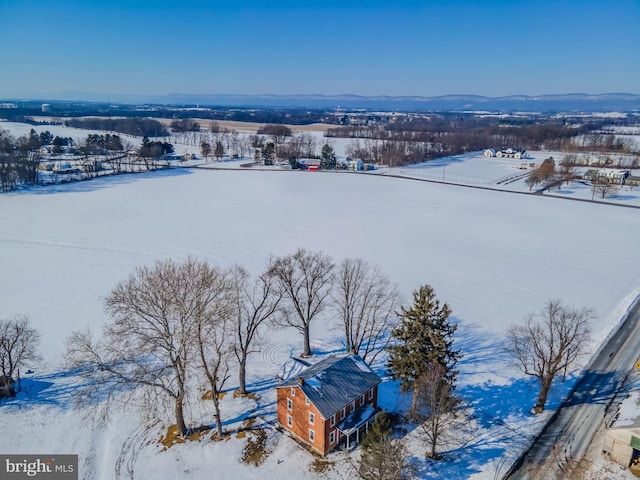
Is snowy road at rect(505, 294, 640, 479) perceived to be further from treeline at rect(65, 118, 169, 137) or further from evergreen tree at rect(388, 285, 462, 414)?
treeline at rect(65, 118, 169, 137)

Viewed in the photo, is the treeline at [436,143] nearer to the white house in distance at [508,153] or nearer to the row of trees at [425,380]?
the white house in distance at [508,153]

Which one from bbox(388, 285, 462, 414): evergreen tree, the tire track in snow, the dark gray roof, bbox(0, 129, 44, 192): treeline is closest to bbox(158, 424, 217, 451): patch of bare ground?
the tire track in snow

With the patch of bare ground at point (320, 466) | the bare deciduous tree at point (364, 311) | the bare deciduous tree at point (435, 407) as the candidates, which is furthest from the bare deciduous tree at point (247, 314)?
the bare deciduous tree at point (435, 407)

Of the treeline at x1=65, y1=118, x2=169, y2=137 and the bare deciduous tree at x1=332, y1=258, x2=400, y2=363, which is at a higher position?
the treeline at x1=65, y1=118, x2=169, y2=137

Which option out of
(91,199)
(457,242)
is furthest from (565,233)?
(91,199)

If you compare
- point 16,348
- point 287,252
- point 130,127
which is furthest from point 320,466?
point 130,127

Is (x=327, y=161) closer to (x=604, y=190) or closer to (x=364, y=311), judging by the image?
(x=604, y=190)

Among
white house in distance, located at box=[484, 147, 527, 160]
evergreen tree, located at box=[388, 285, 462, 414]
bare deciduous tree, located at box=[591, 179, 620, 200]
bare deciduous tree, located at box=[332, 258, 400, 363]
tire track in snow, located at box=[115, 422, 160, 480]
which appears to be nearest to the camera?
tire track in snow, located at box=[115, 422, 160, 480]
